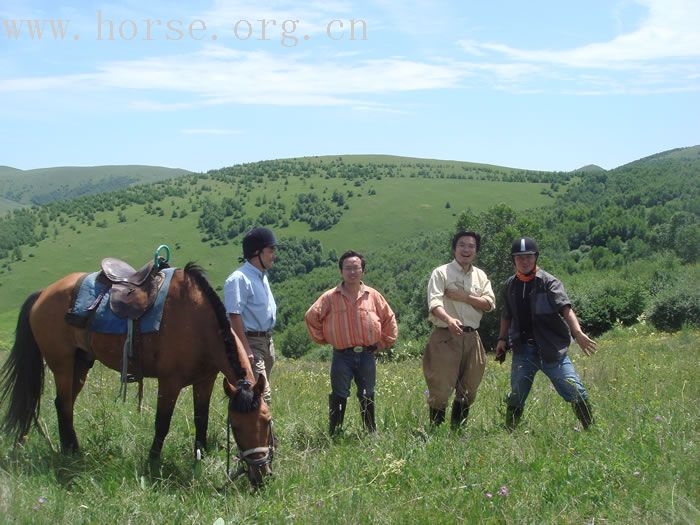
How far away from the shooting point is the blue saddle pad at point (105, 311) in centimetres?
504

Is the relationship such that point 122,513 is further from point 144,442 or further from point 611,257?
point 611,257

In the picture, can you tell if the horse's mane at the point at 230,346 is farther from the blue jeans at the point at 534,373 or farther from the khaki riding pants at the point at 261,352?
the blue jeans at the point at 534,373

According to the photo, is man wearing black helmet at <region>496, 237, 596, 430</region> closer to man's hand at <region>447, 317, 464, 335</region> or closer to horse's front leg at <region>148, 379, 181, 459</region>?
man's hand at <region>447, 317, 464, 335</region>

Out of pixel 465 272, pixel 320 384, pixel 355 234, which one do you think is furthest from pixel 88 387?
pixel 355 234

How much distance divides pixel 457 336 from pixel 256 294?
174cm

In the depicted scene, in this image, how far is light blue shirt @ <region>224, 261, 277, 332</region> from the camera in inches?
200

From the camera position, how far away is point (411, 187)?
417 feet

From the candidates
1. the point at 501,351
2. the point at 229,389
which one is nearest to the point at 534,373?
the point at 501,351

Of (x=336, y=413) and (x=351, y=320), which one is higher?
(x=351, y=320)

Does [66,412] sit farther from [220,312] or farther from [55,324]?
[220,312]

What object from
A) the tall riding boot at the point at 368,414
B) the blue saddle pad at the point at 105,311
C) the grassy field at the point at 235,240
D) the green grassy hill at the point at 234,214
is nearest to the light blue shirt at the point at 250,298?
the blue saddle pad at the point at 105,311

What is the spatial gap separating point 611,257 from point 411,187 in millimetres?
73423

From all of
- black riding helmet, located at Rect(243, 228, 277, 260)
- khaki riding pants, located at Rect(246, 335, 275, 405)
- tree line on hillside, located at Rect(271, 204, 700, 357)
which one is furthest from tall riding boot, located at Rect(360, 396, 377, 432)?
tree line on hillside, located at Rect(271, 204, 700, 357)

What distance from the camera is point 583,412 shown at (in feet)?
16.3
